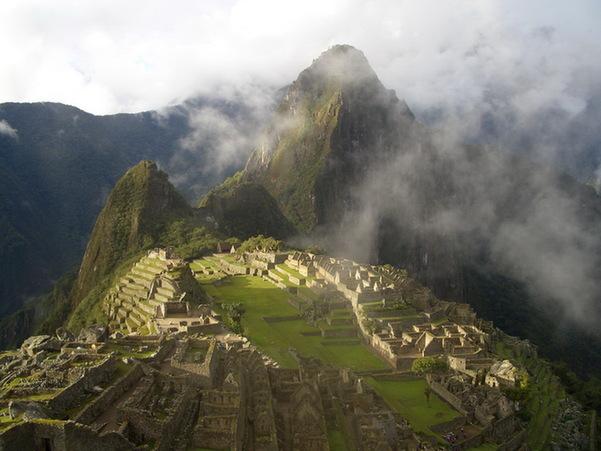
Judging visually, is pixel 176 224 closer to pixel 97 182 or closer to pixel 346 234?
pixel 346 234

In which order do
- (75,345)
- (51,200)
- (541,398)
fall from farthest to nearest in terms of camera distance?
(51,200) → (541,398) → (75,345)

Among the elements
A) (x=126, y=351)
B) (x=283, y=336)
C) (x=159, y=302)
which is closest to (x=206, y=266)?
(x=159, y=302)

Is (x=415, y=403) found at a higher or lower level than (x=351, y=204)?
lower

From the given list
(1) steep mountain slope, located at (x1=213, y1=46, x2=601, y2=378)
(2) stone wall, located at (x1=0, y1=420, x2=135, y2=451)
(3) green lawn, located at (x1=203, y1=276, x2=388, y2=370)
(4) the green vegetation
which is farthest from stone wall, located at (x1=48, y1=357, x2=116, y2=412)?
(1) steep mountain slope, located at (x1=213, y1=46, x2=601, y2=378)

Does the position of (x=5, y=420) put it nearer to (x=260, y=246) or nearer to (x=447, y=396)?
(x=447, y=396)

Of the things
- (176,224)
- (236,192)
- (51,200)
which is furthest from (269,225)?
(51,200)

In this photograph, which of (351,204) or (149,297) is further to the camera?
(351,204)
